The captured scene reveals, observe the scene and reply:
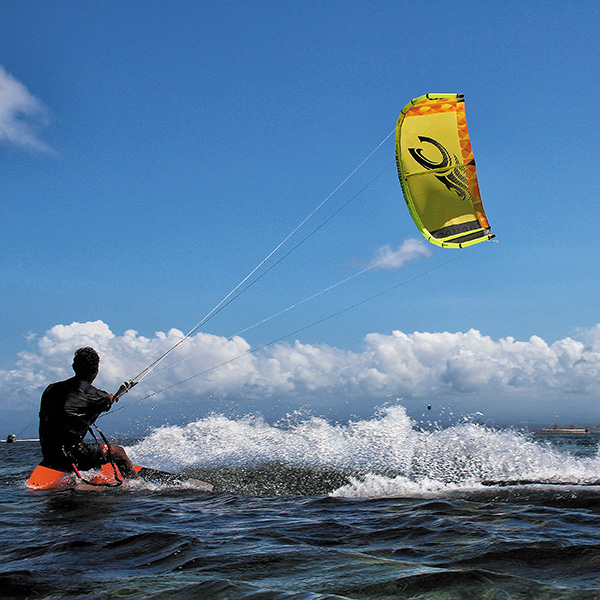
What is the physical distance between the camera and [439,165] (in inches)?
522

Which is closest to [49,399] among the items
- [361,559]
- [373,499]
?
[373,499]

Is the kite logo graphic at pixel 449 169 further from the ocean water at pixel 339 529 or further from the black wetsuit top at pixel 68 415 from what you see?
the black wetsuit top at pixel 68 415

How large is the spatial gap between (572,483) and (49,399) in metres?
9.52

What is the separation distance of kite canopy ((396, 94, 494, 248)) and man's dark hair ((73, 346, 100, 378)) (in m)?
8.73

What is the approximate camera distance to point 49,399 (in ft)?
30.1

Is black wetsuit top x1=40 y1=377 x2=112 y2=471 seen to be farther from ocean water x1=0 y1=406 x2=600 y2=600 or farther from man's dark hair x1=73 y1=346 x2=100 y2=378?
ocean water x1=0 y1=406 x2=600 y2=600

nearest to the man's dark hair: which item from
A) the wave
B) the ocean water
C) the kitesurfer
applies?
the kitesurfer

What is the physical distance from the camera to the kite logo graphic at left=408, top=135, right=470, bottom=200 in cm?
1320

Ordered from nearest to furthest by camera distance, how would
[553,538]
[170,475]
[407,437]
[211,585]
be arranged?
[211,585], [553,538], [170,475], [407,437]

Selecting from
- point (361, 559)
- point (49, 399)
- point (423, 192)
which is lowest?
point (361, 559)

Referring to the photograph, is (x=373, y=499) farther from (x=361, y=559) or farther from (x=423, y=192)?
(x=423, y=192)

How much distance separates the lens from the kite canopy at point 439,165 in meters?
13.1

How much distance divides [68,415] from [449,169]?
10.9 m

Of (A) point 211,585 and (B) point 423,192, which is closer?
(A) point 211,585
